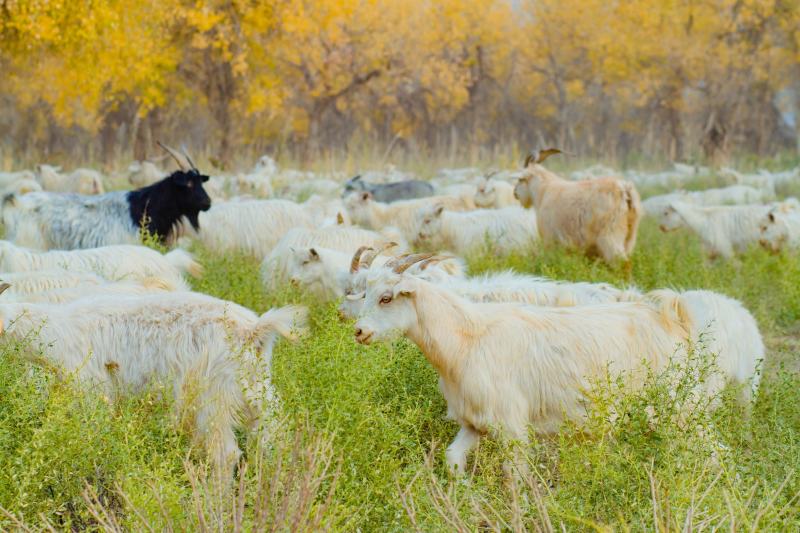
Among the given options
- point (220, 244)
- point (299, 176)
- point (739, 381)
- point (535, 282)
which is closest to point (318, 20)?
point (299, 176)

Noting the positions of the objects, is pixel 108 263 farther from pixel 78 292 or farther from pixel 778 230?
pixel 778 230

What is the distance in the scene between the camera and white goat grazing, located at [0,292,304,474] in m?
4.98

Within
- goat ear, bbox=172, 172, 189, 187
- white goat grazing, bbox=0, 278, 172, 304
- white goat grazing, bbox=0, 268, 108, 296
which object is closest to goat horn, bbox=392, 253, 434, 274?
white goat grazing, bbox=0, 278, 172, 304

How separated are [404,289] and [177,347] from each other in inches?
47.2

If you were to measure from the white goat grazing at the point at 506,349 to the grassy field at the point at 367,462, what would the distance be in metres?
0.18

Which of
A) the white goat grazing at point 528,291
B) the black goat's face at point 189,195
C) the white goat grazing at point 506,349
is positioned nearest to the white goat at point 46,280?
the white goat grazing at point 528,291

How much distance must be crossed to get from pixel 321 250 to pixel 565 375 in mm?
3670

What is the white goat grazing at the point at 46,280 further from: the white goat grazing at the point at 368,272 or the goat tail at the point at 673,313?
the goat tail at the point at 673,313

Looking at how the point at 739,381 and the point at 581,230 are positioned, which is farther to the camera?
the point at 581,230

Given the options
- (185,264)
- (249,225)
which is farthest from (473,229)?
(185,264)

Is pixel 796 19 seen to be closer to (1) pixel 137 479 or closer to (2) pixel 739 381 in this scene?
(2) pixel 739 381

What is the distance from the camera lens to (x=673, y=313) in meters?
5.55

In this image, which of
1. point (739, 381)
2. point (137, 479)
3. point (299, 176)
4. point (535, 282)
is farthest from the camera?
point (299, 176)

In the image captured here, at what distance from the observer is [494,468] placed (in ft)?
16.8
